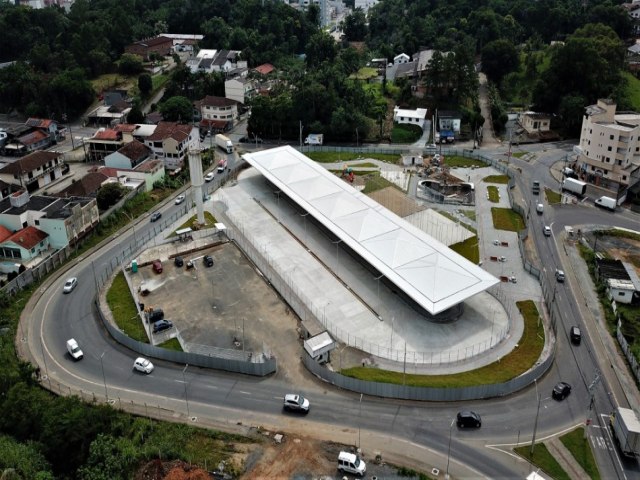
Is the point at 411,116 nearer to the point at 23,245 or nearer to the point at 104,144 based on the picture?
the point at 104,144

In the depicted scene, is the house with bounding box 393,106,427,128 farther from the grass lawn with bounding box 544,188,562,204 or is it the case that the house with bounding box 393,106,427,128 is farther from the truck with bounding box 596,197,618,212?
the truck with bounding box 596,197,618,212

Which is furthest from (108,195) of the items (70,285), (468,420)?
(468,420)

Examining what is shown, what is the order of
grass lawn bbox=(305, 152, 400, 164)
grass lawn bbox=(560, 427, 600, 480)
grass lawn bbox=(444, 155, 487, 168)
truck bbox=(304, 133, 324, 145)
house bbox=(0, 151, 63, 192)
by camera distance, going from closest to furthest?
grass lawn bbox=(560, 427, 600, 480) < house bbox=(0, 151, 63, 192) < grass lawn bbox=(444, 155, 487, 168) < grass lawn bbox=(305, 152, 400, 164) < truck bbox=(304, 133, 324, 145)

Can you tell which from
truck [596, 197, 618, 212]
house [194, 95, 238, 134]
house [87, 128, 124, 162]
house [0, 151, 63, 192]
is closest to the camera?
truck [596, 197, 618, 212]

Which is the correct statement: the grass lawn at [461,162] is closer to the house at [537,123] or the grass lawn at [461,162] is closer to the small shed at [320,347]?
the house at [537,123]

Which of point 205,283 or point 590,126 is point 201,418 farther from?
point 590,126

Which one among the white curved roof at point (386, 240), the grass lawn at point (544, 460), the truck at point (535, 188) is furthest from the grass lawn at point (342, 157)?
the grass lawn at point (544, 460)

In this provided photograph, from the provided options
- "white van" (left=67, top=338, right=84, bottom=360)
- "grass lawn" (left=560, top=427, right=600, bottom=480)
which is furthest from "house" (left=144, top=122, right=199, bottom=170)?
"grass lawn" (left=560, top=427, right=600, bottom=480)
